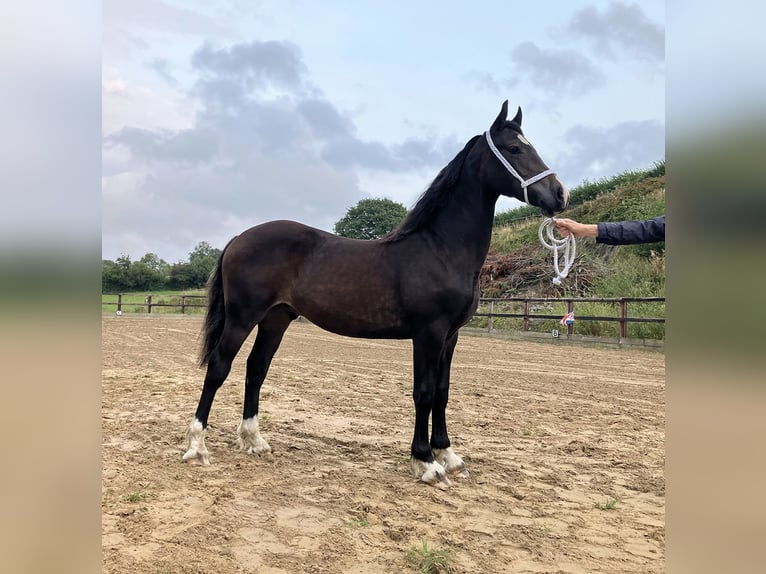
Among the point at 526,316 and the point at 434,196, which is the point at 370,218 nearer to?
the point at 526,316

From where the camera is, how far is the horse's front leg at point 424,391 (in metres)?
3.41

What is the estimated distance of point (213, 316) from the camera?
426cm

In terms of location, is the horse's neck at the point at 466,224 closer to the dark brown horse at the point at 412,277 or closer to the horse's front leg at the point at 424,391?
the dark brown horse at the point at 412,277

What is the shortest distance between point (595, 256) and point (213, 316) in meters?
17.3

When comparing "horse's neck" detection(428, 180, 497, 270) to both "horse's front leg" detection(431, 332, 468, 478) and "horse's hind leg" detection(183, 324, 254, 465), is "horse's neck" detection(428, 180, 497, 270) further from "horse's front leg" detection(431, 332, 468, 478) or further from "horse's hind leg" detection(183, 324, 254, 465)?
"horse's hind leg" detection(183, 324, 254, 465)

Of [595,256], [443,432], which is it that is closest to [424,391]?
[443,432]

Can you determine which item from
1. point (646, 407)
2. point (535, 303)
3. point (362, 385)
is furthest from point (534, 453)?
point (535, 303)

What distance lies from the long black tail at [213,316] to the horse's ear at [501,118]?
2245 millimetres

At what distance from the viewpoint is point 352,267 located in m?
3.74

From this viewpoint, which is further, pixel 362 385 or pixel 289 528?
pixel 362 385
